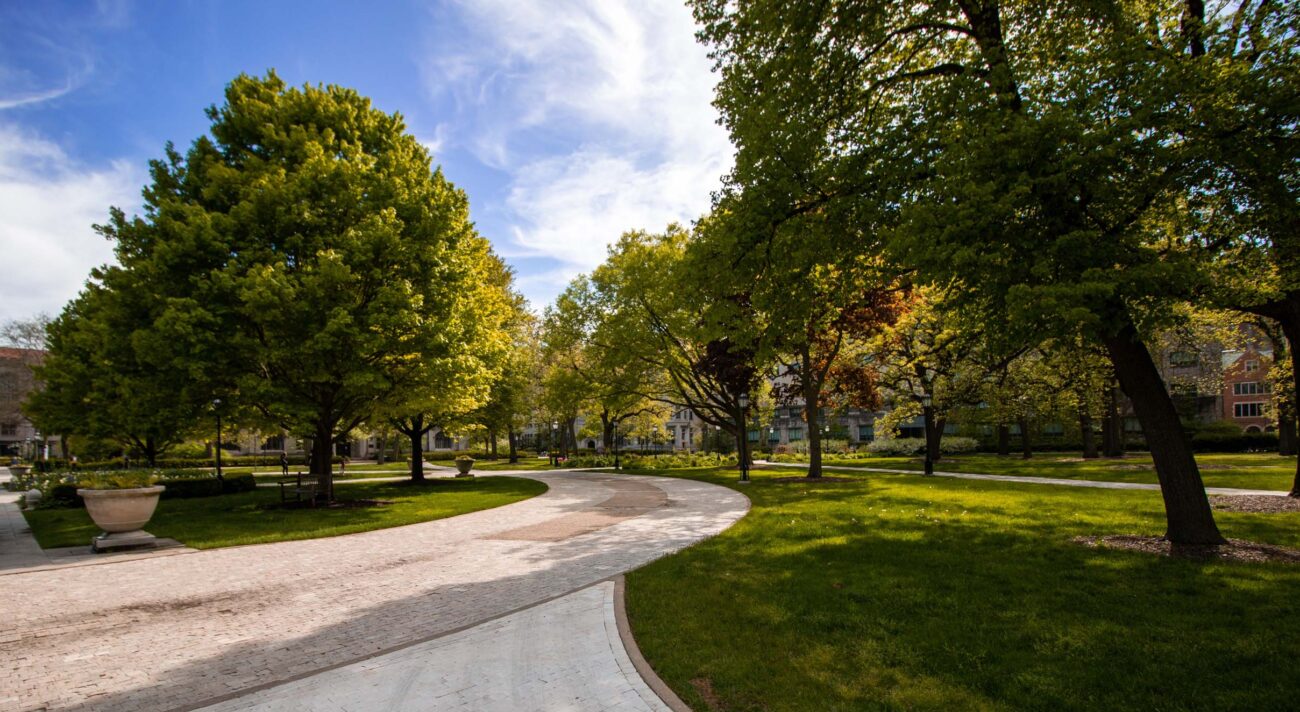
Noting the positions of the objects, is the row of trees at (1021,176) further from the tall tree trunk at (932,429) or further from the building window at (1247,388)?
the building window at (1247,388)

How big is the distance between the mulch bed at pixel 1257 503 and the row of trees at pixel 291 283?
19.3m

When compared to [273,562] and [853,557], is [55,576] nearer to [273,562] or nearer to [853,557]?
[273,562]

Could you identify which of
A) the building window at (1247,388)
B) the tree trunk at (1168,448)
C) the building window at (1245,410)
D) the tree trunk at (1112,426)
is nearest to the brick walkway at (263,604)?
the tree trunk at (1168,448)

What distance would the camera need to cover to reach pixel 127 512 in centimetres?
1134

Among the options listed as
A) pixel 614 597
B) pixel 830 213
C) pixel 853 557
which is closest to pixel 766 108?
pixel 830 213

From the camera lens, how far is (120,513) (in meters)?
11.3

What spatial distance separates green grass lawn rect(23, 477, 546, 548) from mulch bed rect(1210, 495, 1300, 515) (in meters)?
18.4

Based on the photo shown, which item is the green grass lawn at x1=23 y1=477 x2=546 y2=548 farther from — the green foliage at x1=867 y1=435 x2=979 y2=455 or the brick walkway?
the green foliage at x1=867 y1=435 x2=979 y2=455

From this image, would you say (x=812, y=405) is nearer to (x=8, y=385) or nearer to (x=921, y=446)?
(x=921, y=446)

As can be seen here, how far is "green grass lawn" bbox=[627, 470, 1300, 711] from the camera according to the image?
433 centimetres

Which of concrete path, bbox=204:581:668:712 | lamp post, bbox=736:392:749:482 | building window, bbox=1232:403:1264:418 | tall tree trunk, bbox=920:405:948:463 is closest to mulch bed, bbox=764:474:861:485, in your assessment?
lamp post, bbox=736:392:749:482

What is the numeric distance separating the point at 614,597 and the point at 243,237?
15.9m

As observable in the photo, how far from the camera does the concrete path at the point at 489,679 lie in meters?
4.39

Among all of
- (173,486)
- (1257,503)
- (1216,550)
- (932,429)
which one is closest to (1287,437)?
(932,429)
